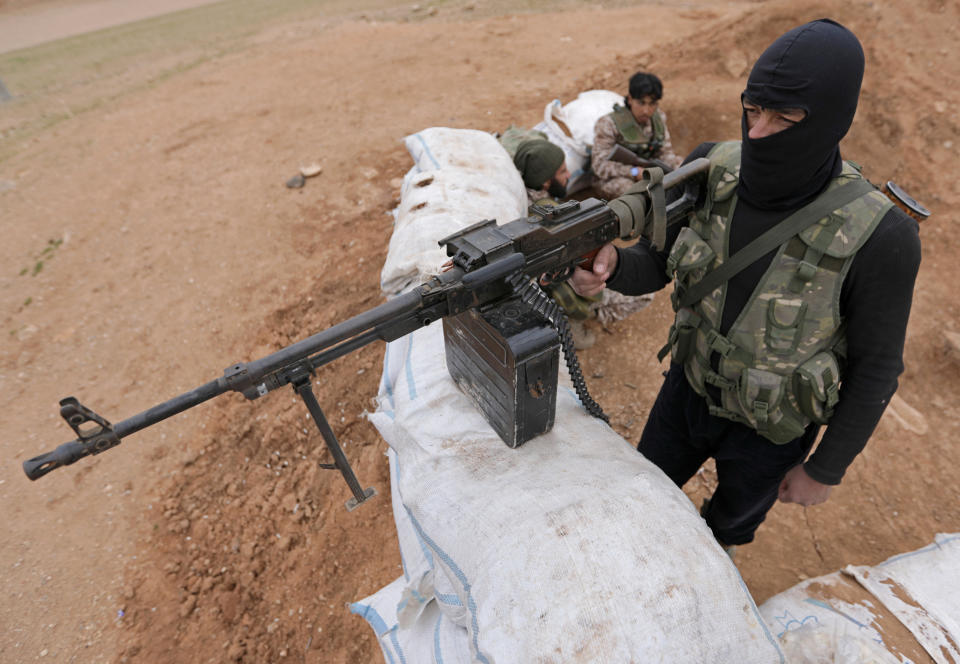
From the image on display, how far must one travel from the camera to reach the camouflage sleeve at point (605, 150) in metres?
4.95

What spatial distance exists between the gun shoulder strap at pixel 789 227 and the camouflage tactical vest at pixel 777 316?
0.06 feet

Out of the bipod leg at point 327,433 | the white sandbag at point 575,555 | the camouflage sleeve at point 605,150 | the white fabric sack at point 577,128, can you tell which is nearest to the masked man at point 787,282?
the white sandbag at point 575,555

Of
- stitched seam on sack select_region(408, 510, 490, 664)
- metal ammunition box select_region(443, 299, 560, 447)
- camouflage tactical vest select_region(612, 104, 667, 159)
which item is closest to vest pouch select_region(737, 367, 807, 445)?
metal ammunition box select_region(443, 299, 560, 447)

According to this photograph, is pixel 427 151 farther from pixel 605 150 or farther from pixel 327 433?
pixel 327 433

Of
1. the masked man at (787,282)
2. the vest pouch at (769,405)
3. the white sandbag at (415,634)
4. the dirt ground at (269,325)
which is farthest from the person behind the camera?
the dirt ground at (269,325)

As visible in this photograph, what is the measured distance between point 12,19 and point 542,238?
25.5 metres

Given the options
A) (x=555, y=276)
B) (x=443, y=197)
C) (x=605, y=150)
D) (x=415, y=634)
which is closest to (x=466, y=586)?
(x=415, y=634)

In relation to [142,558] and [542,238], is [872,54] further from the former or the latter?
[142,558]

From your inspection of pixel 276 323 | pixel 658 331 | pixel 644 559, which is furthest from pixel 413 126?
pixel 644 559

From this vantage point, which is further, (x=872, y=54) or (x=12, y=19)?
(x=12, y=19)

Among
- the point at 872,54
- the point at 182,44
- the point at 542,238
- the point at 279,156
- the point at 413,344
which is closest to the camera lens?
the point at 542,238

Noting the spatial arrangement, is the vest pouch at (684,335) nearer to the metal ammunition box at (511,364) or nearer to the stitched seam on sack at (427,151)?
the metal ammunition box at (511,364)

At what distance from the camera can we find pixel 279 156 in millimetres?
6531

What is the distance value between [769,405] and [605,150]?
12.6ft
